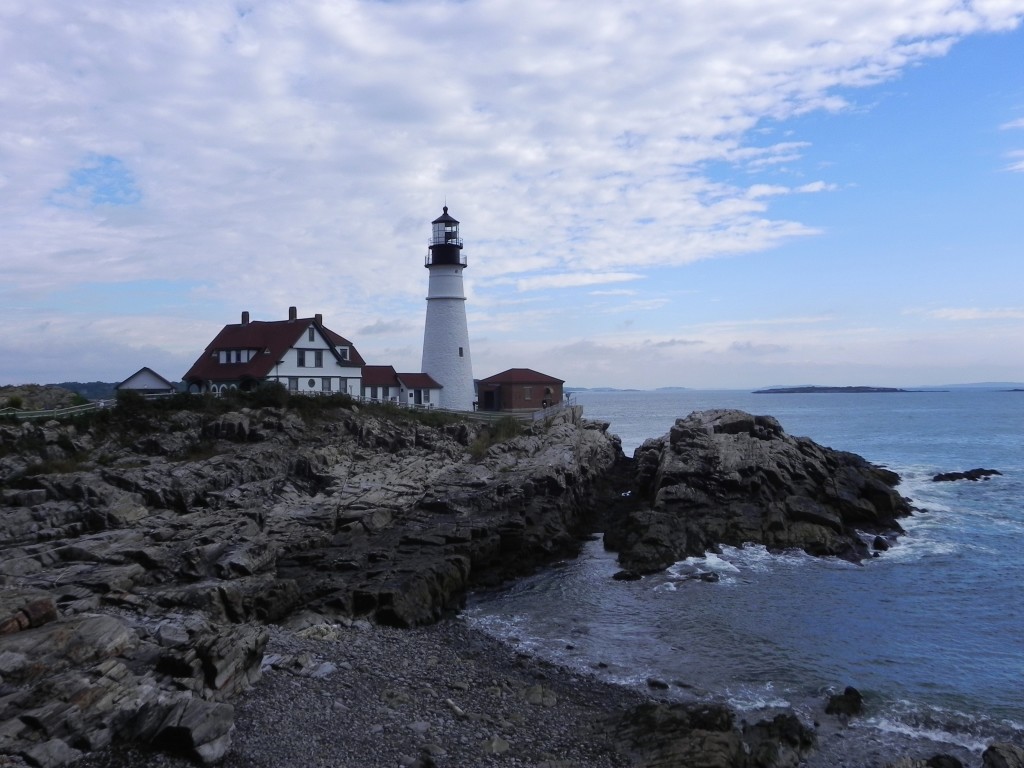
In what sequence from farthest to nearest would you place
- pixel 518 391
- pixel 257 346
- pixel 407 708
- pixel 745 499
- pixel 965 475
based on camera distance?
pixel 518 391 < pixel 965 475 < pixel 257 346 < pixel 745 499 < pixel 407 708

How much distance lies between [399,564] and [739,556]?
37.1 ft

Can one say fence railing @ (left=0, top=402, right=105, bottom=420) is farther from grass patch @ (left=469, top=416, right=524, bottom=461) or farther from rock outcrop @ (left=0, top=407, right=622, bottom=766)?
grass patch @ (left=469, top=416, right=524, bottom=461)

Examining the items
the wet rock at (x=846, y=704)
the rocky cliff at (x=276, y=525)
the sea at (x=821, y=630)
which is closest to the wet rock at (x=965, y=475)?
the rocky cliff at (x=276, y=525)

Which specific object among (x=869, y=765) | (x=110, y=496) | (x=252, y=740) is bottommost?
(x=869, y=765)

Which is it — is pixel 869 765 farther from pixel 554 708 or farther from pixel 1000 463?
pixel 1000 463

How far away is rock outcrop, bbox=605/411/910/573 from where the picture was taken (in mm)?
25766

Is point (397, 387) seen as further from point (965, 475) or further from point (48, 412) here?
point (965, 475)

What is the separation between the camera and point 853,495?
30.7 meters

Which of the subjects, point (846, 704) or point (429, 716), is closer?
point (429, 716)

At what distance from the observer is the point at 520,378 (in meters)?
47.8

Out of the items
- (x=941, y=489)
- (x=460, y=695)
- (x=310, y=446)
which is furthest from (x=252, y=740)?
(x=941, y=489)

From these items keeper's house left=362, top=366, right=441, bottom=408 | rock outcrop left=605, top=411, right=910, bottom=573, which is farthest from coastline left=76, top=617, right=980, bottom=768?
keeper's house left=362, top=366, right=441, bottom=408

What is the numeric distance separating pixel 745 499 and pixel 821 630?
420 inches

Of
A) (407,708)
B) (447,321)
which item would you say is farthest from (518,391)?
(407,708)
